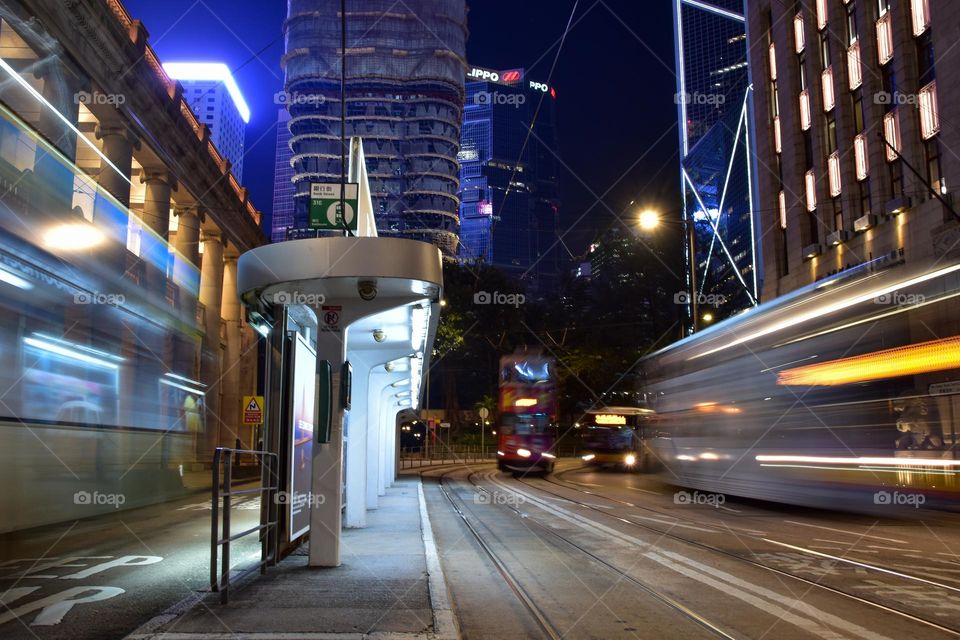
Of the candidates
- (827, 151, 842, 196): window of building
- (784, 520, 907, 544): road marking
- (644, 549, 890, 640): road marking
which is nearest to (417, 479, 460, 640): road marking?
(644, 549, 890, 640): road marking

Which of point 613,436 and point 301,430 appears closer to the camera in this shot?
point 301,430

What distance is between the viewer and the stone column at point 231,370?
36719 millimetres

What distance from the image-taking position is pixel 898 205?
27000 millimetres

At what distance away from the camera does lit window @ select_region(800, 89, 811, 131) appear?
3409 cm

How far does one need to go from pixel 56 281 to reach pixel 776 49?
3346cm

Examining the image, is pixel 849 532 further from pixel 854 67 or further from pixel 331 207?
pixel 854 67

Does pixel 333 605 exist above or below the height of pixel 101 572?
above

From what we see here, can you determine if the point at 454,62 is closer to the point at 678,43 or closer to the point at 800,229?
the point at 678,43

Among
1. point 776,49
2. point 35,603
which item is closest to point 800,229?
point 776,49

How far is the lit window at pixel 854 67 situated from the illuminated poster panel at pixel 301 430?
88.4ft

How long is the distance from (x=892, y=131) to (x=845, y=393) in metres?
20.3

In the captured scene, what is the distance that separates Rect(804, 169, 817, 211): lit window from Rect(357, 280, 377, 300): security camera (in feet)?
93.9
